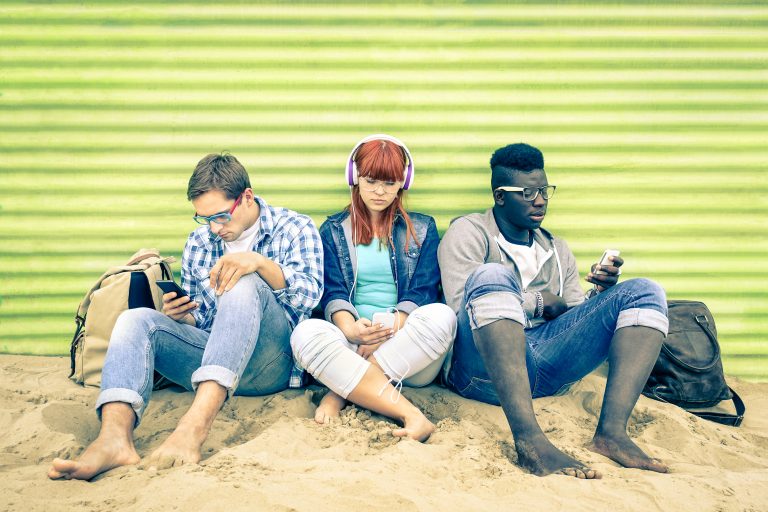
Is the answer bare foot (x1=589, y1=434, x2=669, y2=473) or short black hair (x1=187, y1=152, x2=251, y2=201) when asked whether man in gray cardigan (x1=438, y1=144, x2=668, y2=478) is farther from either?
short black hair (x1=187, y1=152, x2=251, y2=201)

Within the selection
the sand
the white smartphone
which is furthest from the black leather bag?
the white smartphone

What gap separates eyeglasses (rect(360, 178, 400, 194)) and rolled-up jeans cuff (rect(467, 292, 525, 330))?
1064 mm

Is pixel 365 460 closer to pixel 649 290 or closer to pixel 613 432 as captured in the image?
pixel 613 432

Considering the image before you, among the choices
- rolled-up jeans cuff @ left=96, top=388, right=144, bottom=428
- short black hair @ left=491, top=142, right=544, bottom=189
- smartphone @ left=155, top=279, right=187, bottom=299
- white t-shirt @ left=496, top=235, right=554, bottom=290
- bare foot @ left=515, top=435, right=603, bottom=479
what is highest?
short black hair @ left=491, top=142, right=544, bottom=189

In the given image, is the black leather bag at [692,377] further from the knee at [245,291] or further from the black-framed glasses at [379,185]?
the knee at [245,291]

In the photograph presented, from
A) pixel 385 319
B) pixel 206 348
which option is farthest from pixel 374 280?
pixel 206 348

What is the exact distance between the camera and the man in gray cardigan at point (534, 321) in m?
2.82

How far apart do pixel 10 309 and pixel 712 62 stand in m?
5.11

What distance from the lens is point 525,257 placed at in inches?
153

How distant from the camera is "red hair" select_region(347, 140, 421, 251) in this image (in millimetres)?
3734

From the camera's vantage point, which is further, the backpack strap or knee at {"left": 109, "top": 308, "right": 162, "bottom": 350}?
the backpack strap

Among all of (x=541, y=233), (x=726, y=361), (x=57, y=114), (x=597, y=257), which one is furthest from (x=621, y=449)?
(x=57, y=114)

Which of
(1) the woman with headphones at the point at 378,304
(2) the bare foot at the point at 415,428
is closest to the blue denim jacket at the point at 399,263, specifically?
(1) the woman with headphones at the point at 378,304

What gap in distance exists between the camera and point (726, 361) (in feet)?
15.1
